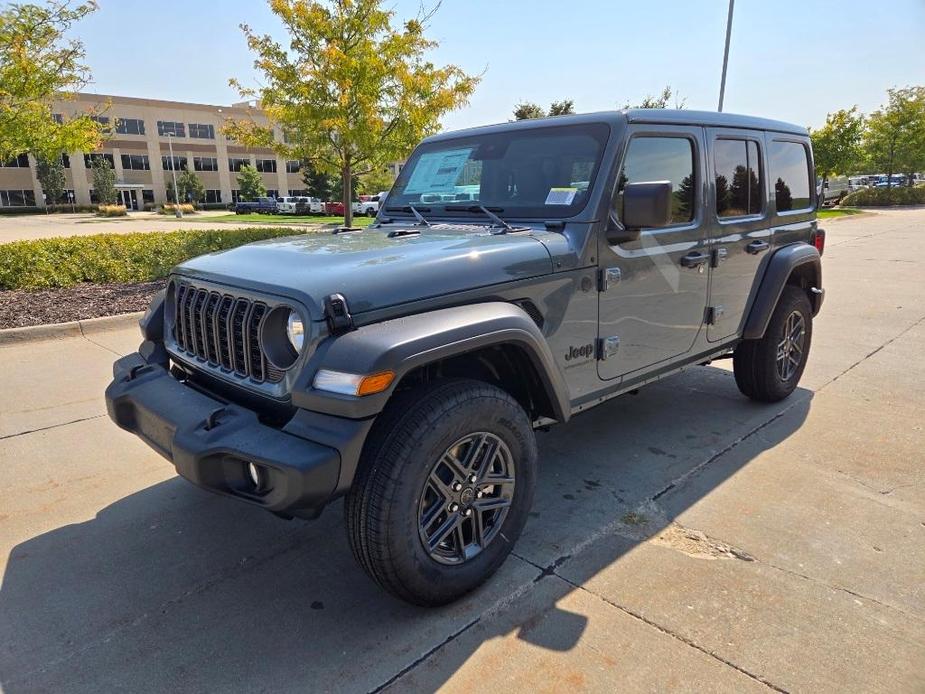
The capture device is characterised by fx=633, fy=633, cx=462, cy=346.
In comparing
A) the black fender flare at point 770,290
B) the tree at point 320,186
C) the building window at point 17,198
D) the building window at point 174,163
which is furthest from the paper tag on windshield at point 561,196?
the building window at point 17,198

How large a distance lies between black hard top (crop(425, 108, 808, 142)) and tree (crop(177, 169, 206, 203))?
2518 inches

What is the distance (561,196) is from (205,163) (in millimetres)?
71756

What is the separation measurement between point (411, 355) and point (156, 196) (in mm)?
71501

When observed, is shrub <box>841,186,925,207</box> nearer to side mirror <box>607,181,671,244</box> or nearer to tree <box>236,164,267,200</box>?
side mirror <box>607,181,671,244</box>

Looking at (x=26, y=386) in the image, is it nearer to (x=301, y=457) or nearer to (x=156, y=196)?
(x=301, y=457)

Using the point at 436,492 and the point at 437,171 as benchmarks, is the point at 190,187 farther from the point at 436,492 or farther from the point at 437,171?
the point at 436,492

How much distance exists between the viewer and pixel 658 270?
341 cm

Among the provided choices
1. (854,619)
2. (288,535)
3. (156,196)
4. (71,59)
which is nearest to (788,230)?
(854,619)

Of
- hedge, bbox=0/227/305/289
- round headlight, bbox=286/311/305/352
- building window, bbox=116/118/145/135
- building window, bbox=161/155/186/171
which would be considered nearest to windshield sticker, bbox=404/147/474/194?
round headlight, bbox=286/311/305/352

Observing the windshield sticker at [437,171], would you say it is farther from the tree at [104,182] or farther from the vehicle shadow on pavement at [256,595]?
the tree at [104,182]

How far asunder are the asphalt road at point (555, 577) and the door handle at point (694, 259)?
121 cm

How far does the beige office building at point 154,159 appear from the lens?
195ft

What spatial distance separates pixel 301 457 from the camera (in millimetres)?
2078

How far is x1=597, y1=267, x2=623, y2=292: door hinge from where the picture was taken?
308 cm
